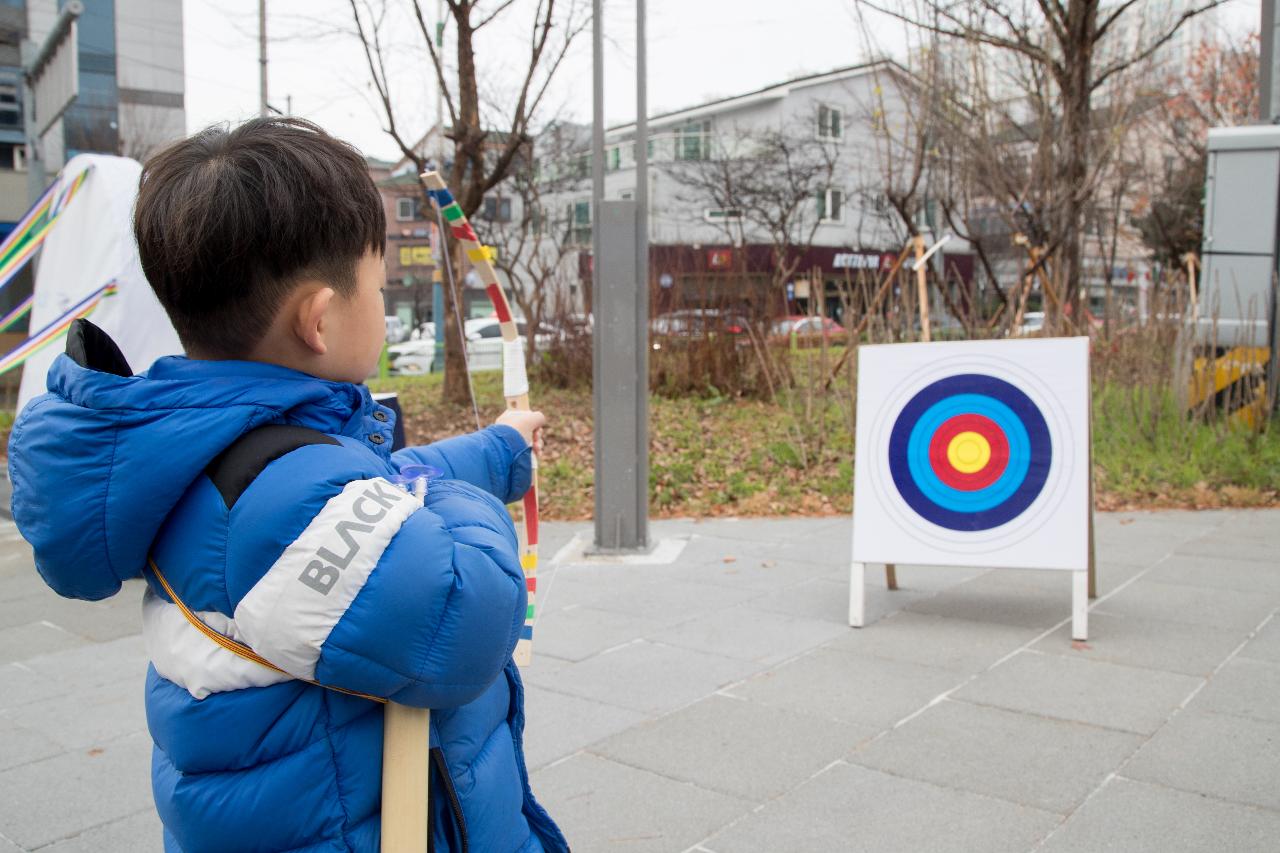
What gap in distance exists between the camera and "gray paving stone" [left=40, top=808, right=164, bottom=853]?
106 inches

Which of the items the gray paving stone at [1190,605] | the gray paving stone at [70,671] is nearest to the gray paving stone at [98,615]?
the gray paving stone at [70,671]

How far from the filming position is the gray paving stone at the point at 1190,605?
464 centimetres

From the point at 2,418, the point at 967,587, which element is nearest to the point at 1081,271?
the point at 967,587

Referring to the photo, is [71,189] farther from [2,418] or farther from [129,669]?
[2,418]

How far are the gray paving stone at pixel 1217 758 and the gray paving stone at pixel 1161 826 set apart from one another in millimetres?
81

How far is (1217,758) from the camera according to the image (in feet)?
10.3

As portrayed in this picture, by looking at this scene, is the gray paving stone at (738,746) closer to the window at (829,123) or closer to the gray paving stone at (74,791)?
the gray paving stone at (74,791)

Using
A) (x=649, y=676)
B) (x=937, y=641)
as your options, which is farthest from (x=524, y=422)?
(x=937, y=641)

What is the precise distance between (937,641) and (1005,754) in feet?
3.96

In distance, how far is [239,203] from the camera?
123 cm

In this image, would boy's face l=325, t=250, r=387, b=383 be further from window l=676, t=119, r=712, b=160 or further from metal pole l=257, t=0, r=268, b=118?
window l=676, t=119, r=712, b=160

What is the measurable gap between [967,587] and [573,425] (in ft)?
19.4

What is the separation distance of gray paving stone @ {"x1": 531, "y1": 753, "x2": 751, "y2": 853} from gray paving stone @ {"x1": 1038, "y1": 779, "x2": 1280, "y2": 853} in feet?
2.72

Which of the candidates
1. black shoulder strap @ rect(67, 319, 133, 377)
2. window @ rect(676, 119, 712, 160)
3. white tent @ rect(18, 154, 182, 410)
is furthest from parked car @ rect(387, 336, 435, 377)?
black shoulder strap @ rect(67, 319, 133, 377)
